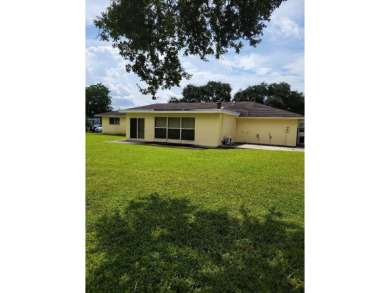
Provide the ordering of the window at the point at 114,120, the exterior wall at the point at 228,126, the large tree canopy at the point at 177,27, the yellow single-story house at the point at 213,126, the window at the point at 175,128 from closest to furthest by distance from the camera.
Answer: the large tree canopy at the point at 177,27, the yellow single-story house at the point at 213,126, the exterior wall at the point at 228,126, the window at the point at 175,128, the window at the point at 114,120

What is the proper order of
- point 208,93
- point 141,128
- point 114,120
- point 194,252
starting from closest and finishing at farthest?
point 194,252, point 141,128, point 114,120, point 208,93

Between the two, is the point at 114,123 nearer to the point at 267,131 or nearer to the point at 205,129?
the point at 205,129

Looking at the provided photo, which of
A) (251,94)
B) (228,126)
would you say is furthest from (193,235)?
(251,94)

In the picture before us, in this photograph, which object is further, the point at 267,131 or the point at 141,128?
the point at 141,128

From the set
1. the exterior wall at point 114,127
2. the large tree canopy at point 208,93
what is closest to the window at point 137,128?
the exterior wall at point 114,127

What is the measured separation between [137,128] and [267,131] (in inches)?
382

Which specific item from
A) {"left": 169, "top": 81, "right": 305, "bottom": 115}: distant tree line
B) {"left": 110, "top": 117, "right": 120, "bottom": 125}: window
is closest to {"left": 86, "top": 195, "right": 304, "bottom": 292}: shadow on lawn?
{"left": 110, "top": 117, "right": 120, "bottom": 125}: window

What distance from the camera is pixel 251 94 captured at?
34219 millimetres

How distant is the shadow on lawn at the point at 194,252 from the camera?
6.56ft

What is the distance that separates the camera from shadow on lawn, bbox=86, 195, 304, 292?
200 centimetres

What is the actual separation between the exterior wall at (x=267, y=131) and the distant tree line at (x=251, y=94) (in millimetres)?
18405

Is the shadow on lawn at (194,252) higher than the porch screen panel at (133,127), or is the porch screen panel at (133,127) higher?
the porch screen panel at (133,127)

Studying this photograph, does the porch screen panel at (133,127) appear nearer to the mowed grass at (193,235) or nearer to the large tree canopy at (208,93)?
the mowed grass at (193,235)
